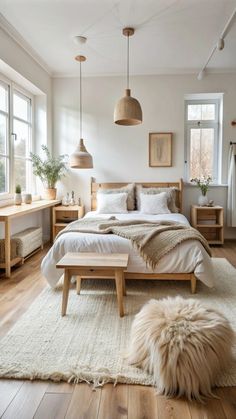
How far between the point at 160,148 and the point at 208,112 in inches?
42.9

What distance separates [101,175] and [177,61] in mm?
2196

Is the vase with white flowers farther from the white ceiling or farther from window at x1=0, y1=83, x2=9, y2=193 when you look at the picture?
window at x1=0, y1=83, x2=9, y2=193

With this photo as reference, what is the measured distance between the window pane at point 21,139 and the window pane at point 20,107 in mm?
125

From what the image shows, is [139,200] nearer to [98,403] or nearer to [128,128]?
[128,128]

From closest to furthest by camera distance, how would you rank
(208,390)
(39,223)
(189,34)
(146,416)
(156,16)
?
(146,416)
(208,390)
(156,16)
(189,34)
(39,223)

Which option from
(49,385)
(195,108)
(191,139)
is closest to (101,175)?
(191,139)

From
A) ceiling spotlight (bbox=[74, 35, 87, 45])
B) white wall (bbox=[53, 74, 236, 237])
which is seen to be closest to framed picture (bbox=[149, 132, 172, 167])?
white wall (bbox=[53, 74, 236, 237])

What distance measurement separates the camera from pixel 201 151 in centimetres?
530

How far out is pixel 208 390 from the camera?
1523 mm

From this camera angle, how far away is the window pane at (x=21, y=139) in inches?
177

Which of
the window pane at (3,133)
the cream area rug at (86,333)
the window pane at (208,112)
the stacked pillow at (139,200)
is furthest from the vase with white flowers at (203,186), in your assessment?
the window pane at (3,133)

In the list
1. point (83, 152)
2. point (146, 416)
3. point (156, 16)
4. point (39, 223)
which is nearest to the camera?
point (146, 416)

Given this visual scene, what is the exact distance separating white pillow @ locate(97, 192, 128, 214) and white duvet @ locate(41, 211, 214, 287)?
1.52 m

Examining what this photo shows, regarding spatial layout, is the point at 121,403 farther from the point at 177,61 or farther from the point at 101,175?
the point at 177,61
